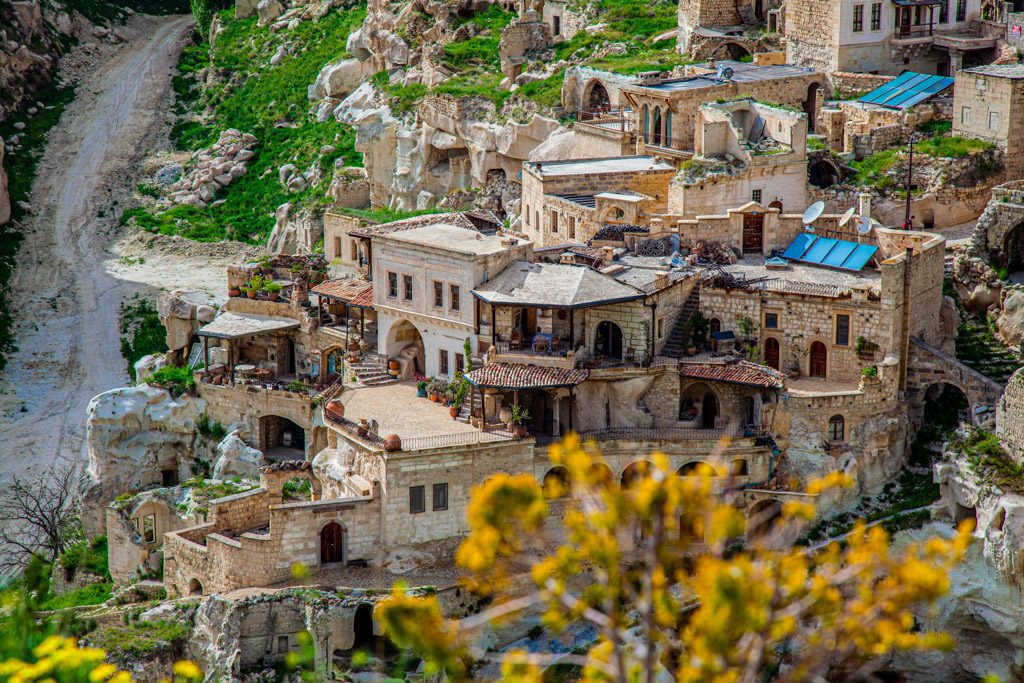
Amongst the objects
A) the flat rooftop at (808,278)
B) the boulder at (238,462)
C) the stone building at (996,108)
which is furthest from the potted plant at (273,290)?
the stone building at (996,108)

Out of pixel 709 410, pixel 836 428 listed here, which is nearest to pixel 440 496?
pixel 709 410

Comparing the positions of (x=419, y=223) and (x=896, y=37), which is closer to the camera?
(x=419, y=223)

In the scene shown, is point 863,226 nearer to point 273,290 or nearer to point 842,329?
point 842,329

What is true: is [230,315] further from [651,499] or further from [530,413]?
[651,499]

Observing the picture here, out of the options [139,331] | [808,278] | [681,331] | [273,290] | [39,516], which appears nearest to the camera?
[808,278]

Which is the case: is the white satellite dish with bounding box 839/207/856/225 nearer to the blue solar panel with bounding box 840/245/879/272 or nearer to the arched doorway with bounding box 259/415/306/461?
the blue solar panel with bounding box 840/245/879/272

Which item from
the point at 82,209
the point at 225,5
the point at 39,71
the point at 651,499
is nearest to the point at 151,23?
the point at 225,5
